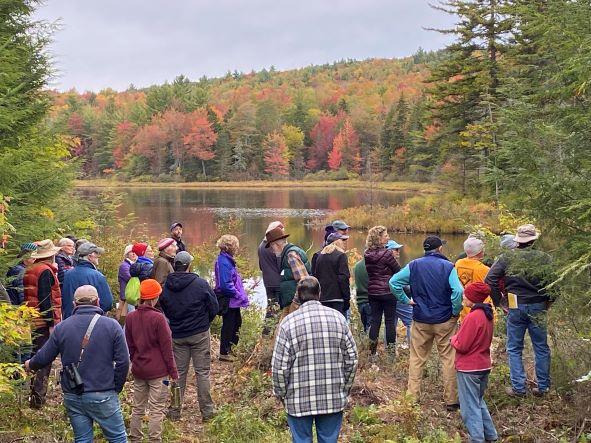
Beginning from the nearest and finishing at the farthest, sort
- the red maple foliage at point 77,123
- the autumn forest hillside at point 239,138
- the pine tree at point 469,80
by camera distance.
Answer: the pine tree at point 469,80 → the autumn forest hillside at point 239,138 → the red maple foliage at point 77,123

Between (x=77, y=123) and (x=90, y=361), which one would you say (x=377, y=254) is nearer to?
(x=90, y=361)

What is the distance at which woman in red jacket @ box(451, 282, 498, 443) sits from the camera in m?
5.25

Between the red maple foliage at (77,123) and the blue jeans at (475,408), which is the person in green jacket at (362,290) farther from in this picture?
the red maple foliage at (77,123)

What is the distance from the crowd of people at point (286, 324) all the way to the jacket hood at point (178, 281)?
0.4 inches

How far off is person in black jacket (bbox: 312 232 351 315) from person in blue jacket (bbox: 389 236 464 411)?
1.02 metres

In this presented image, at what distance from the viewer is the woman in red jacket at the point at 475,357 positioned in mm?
5254

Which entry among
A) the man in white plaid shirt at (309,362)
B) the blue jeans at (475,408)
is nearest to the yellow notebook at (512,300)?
the blue jeans at (475,408)

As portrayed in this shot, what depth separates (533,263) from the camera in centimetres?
595

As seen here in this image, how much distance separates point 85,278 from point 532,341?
4.88 m

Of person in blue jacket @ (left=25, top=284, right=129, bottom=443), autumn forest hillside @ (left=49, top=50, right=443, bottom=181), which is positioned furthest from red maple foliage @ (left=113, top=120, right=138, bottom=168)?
person in blue jacket @ (left=25, top=284, right=129, bottom=443)

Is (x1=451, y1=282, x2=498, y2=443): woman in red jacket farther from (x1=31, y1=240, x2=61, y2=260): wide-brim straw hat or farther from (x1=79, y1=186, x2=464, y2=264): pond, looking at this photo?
(x1=79, y1=186, x2=464, y2=264): pond

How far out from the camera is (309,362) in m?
4.16

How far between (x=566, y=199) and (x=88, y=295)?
4472mm

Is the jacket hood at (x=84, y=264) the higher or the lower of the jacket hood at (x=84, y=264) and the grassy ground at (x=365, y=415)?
the higher
